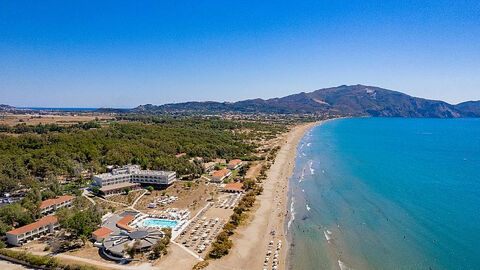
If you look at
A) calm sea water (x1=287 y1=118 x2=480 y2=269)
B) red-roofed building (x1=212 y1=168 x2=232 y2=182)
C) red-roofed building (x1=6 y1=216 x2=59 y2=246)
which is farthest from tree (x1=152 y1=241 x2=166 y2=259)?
red-roofed building (x1=212 y1=168 x2=232 y2=182)

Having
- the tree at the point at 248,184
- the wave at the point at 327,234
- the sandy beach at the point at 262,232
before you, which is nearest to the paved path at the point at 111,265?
the sandy beach at the point at 262,232

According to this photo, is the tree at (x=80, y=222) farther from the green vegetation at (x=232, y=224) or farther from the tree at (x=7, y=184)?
the tree at (x=7, y=184)

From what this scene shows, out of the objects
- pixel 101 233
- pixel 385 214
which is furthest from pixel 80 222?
pixel 385 214

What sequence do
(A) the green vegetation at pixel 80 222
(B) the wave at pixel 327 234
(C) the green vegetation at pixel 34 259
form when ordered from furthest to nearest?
(B) the wave at pixel 327 234 < (A) the green vegetation at pixel 80 222 < (C) the green vegetation at pixel 34 259

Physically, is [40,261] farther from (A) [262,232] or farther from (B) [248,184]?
(B) [248,184]

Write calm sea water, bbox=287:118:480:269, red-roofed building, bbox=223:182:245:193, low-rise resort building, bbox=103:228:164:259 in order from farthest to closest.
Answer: red-roofed building, bbox=223:182:245:193, calm sea water, bbox=287:118:480:269, low-rise resort building, bbox=103:228:164:259

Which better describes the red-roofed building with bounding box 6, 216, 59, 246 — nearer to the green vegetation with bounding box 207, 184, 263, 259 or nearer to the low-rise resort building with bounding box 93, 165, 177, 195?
the low-rise resort building with bounding box 93, 165, 177, 195
